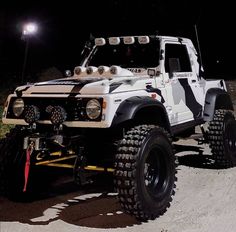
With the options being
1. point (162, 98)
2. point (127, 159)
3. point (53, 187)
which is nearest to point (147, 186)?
point (127, 159)

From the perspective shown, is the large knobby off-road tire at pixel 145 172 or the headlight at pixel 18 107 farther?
the headlight at pixel 18 107

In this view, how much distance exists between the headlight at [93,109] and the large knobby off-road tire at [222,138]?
262 cm

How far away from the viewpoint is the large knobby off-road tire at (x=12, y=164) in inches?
202

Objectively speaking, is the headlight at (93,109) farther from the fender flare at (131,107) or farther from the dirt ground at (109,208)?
the dirt ground at (109,208)

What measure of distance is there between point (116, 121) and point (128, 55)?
1.90 metres

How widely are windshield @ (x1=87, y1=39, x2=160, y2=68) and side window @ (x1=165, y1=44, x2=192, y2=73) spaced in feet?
0.66

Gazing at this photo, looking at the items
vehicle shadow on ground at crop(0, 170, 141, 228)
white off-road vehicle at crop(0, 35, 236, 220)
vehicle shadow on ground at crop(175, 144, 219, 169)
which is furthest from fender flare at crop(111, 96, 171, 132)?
vehicle shadow on ground at crop(175, 144, 219, 169)

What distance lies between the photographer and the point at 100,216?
15.8 feet

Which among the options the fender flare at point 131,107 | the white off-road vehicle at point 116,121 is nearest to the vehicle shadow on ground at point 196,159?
the white off-road vehicle at point 116,121

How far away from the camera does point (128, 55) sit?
6207 mm

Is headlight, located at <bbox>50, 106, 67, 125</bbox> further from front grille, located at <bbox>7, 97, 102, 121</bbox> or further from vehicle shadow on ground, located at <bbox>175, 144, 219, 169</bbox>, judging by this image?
vehicle shadow on ground, located at <bbox>175, 144, 219, 169</bbox>

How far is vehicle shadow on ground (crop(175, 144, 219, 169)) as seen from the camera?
7.03m

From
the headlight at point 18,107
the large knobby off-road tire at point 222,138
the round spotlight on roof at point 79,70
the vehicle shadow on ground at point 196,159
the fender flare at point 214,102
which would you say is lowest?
the vehicle shadow on ground at point 196,159

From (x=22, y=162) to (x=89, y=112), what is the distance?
1.24 metres
